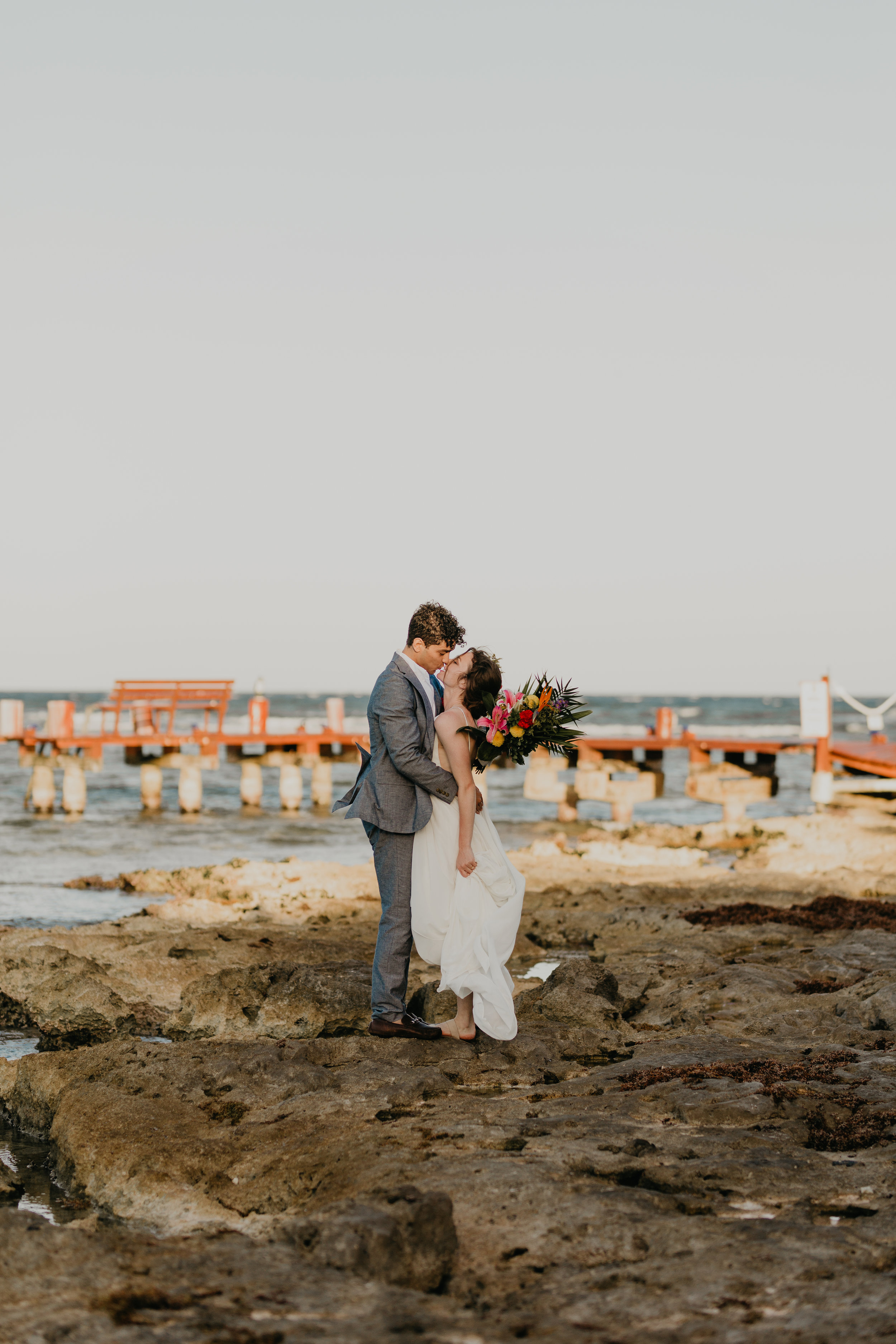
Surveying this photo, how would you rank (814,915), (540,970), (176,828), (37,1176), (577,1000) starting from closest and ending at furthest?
(37,1176), (577,1000), (540,970), (814,915), (176,828)

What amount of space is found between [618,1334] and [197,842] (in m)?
21.2

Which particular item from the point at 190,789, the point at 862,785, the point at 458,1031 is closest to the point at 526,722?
the point at 458,1031

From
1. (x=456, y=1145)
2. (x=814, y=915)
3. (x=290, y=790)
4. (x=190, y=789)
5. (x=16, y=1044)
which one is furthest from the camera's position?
(x=290, y=790)

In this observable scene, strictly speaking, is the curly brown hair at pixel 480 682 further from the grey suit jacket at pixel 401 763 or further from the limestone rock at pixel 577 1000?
the limestone rock at pixel 577 1000

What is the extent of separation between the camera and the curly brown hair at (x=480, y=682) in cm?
620

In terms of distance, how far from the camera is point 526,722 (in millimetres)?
6098

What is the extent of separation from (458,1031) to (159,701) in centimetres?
2427

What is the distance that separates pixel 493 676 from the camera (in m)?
6.24

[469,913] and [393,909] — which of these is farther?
[393,909]

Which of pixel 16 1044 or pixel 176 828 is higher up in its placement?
pixel 16 1044

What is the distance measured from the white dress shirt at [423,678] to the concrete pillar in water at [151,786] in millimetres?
24373

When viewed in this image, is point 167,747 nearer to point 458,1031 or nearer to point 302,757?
point 302,757

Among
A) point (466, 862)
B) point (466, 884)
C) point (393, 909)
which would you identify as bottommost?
point (393, 909)

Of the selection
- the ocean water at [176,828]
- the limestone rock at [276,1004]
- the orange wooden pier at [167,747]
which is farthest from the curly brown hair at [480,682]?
the orange wooden pier at [167,747]
